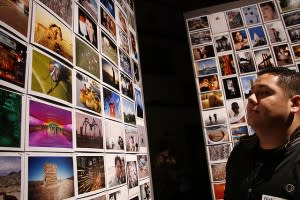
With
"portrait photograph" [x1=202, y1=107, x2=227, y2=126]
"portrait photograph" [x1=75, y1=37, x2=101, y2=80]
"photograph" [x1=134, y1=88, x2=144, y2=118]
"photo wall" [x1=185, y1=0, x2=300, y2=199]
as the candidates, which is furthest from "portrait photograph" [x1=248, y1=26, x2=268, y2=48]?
"portrait photograph" [x1=75, y1=37, x2=101, y2=80]

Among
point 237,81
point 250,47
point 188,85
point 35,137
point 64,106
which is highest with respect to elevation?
point 188,85

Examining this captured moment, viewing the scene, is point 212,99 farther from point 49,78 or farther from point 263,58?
point 49,78

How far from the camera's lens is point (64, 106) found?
3.74 ft

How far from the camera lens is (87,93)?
1.37m

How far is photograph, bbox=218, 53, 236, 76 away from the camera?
2.81m

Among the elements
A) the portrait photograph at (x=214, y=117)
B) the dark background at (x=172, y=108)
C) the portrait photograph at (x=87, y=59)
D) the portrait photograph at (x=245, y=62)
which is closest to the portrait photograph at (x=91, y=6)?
the portrait photograph at (x=87, y=59)

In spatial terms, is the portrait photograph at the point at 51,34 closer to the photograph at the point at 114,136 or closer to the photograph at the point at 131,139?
the photograph at the point at 114,136

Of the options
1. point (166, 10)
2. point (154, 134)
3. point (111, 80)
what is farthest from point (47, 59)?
point (154, 134)

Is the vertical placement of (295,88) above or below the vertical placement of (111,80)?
below

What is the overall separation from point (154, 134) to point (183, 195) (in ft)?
5.26

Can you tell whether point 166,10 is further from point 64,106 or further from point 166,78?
point 64,106

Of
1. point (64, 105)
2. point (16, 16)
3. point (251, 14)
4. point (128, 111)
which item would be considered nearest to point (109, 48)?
point (128, 111)

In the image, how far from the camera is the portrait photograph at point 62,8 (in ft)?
3.84

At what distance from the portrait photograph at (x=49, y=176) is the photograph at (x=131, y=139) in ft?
2.54
